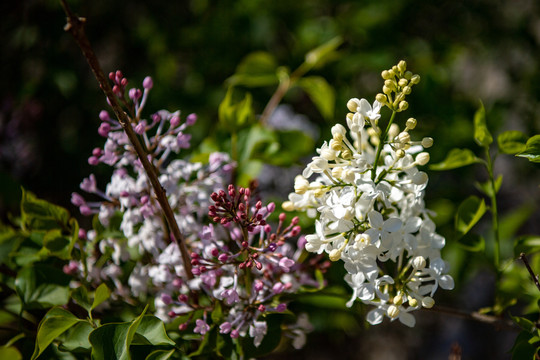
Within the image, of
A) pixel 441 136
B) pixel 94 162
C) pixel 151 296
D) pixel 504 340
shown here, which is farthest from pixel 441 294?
pixel 94 162

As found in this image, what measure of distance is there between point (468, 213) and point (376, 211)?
Answer: 0.83ft

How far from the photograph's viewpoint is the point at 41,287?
32.0 inches

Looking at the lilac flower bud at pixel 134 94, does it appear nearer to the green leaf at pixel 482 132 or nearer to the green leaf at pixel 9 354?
→ the green leaf at pixel 9 354

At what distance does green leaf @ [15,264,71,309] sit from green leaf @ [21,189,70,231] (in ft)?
0.25

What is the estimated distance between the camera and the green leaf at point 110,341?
0.65m

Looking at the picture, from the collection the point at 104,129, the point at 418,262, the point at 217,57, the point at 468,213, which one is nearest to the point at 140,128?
the point at 104,129

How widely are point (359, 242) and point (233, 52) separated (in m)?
1.43

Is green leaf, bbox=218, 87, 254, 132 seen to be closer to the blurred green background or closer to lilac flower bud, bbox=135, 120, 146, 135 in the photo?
lilac flower bud, bbox=135, 120, 146, 135

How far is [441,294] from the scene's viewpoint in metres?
2.35

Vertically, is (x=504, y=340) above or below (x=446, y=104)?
below

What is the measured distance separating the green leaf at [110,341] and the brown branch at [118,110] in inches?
4.6

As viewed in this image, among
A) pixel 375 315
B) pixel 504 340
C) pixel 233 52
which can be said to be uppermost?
pixel 233 52

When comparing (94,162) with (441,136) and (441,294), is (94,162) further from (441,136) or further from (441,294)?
(441,294)

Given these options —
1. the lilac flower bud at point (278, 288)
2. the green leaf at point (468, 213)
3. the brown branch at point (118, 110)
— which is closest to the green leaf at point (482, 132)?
the green leaf at point (468, 213)
